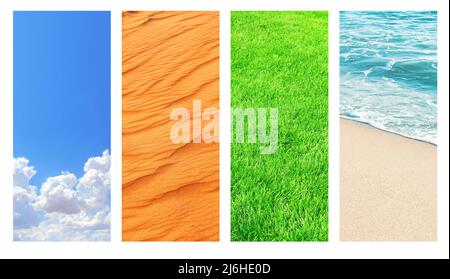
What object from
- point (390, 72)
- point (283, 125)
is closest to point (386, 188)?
point (283, 125)

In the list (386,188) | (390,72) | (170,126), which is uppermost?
(390,72)

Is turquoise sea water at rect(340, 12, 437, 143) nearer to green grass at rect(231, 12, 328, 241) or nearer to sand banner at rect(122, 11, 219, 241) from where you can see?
green grass at rect(231, 12, 328, 241)

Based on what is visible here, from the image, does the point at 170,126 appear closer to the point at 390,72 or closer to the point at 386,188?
the point at 386,188

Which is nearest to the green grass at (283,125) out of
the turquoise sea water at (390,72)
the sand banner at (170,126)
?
the sand banner at (170,126)

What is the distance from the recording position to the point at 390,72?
493 centimetres

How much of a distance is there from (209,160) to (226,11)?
1.17 metres

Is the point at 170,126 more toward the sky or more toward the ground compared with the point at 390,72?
more toward the ground

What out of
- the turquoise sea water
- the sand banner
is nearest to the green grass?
the sand banner

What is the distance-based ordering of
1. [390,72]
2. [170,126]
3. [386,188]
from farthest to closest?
1. [390,72]
2. [386,188]
3. [170,126]

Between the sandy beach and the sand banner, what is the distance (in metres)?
1.12

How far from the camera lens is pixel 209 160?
333 cm

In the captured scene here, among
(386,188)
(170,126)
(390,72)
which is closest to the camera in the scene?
(170,126)

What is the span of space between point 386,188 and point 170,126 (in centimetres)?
183
